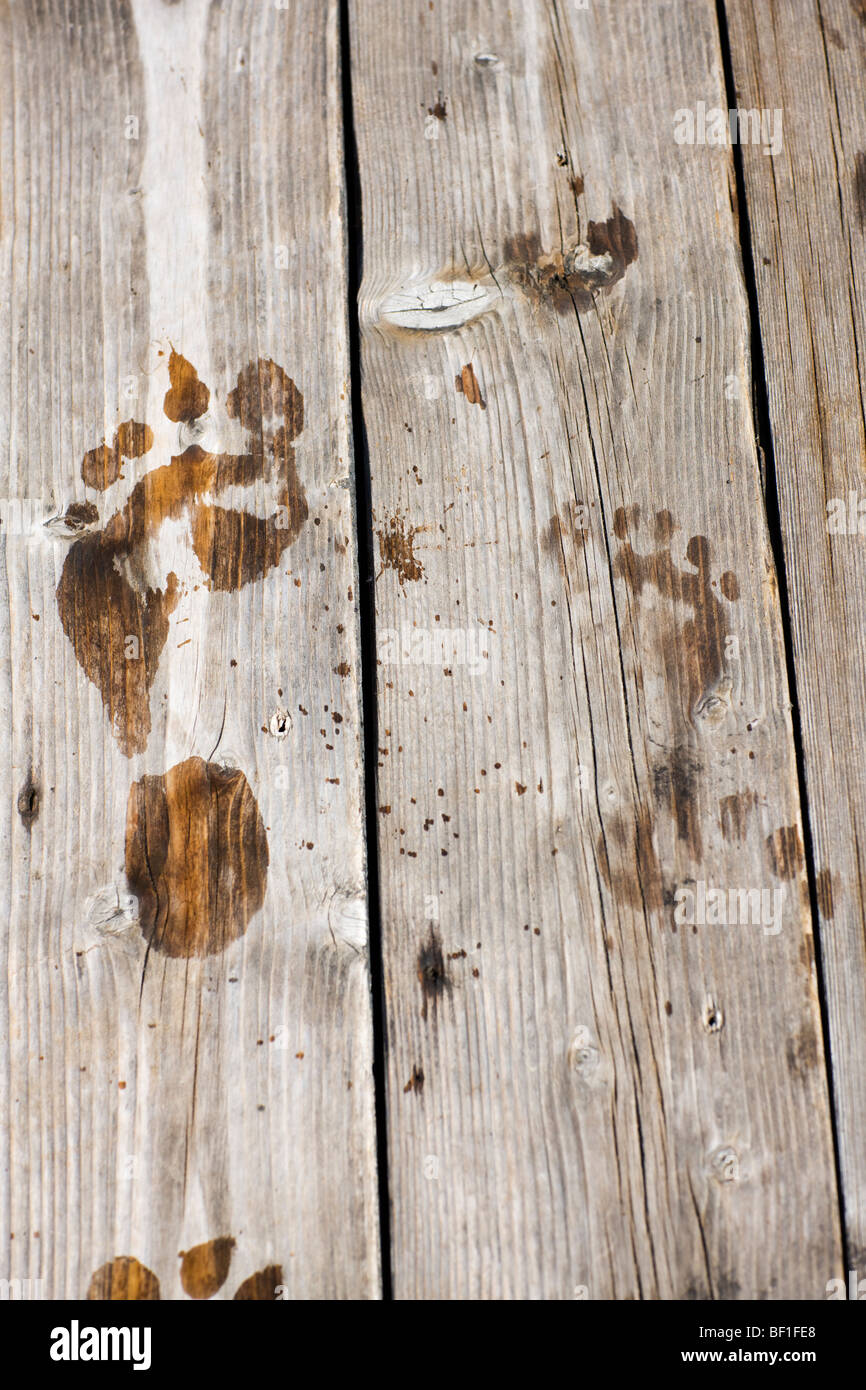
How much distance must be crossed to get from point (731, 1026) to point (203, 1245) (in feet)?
2.22

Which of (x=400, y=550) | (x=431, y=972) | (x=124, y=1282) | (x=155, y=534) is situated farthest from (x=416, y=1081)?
(x=155, y=534)

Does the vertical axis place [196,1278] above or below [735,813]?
below

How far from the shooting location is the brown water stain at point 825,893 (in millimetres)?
1034

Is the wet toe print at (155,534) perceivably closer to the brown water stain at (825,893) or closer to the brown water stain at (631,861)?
the brown water stain at (631,861)

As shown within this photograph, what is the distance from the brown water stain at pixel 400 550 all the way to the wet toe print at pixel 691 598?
26 centimetres

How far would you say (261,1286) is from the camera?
3.17 ft

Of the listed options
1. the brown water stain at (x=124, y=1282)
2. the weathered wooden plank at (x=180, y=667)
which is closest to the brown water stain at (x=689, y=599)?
the weathered wooden plank at (x=180, y=667)

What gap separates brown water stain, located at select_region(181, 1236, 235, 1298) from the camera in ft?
3.18

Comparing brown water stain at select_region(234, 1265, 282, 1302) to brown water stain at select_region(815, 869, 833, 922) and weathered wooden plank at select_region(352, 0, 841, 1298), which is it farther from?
brown water stain at select_region(815, 869, 833, 922)

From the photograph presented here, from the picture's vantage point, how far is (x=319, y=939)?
102 centimetres

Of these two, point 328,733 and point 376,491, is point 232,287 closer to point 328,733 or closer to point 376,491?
point 376,491

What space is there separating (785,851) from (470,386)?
2.37 ft

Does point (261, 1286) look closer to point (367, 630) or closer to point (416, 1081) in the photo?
point (416, 1081)

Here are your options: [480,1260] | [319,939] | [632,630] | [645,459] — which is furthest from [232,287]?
[480,1260]
